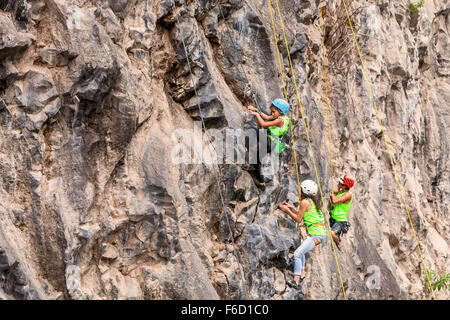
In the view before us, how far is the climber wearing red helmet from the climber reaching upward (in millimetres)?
1451

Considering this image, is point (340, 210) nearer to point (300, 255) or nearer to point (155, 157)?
point (300, 255)

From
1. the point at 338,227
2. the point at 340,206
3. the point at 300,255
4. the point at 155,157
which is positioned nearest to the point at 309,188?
the point at 300,255

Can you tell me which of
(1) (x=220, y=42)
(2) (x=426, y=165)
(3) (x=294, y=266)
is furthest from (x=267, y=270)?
(2) (x=426, y=165)

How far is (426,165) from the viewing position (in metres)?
18.6

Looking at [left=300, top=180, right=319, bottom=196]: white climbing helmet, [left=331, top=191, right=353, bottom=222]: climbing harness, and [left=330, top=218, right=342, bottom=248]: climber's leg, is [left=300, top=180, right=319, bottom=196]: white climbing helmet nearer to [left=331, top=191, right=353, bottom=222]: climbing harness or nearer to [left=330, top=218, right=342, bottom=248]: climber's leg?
[left=331, top=191, right=353, bottom=222]: climbing harness

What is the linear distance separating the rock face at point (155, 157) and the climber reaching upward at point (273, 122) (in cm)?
24

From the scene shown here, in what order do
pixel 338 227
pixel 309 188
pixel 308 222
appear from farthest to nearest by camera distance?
pixel 338 227 < pixel 308 222 < pixel 309 188

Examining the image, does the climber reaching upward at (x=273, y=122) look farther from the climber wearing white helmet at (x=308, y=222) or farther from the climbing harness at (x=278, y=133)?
the climber wearing white helmet at (x=308, y=222)

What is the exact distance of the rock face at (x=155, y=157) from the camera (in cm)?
696

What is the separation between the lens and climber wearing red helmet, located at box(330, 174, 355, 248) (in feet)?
33.1

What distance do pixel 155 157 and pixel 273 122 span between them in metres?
2.36

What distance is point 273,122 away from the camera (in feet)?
30.9

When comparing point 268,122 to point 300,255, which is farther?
point 300,255
